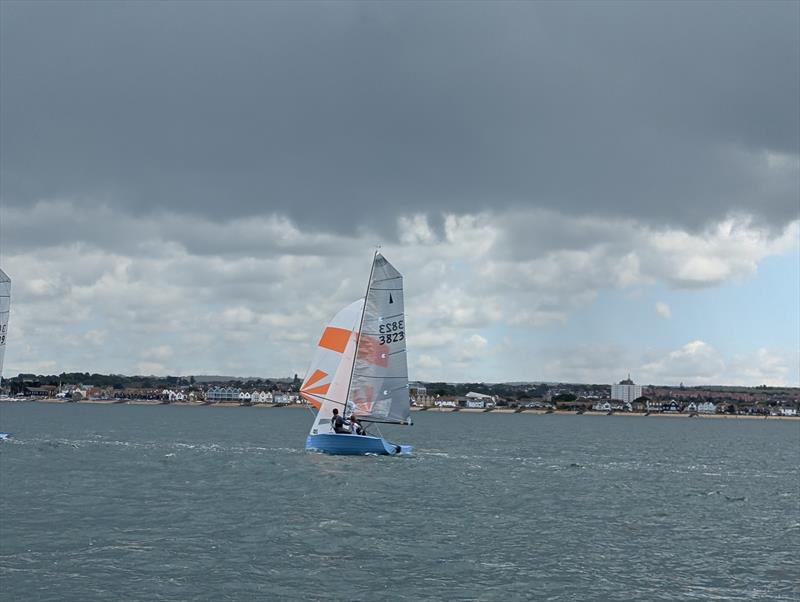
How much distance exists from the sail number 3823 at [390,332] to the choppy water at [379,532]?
837 cm

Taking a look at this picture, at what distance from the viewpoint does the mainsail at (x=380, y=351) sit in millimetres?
61875

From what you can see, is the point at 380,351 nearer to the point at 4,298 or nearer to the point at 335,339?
the point at 335,339

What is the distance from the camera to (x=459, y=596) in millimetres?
23578

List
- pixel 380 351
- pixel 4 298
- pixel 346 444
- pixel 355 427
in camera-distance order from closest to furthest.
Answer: pixel 346 444 < pixel 355 427 < pixel 380 351 < pixel 4 298

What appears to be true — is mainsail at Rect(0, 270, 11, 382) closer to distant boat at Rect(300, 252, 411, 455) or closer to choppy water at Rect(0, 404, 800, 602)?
choppy water at Rect(0, 404, 800, 602)

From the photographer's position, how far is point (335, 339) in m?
64.8

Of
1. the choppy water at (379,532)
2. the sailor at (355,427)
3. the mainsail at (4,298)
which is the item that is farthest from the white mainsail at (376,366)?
the mainsail at (4,298)

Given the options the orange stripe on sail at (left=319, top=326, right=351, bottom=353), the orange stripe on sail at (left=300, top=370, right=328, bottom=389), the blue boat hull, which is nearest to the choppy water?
the blue boat hull

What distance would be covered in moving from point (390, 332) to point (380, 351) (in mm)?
1498

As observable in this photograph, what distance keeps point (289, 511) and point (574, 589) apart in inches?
639

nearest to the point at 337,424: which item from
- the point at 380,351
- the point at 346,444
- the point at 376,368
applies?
the point at 346,444

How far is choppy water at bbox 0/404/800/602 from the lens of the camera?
80.8ft

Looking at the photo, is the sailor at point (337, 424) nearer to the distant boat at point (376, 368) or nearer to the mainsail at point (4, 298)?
the distant boat at point (376, 368)

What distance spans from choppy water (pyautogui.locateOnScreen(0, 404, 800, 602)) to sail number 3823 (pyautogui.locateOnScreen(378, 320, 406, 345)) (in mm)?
8372
